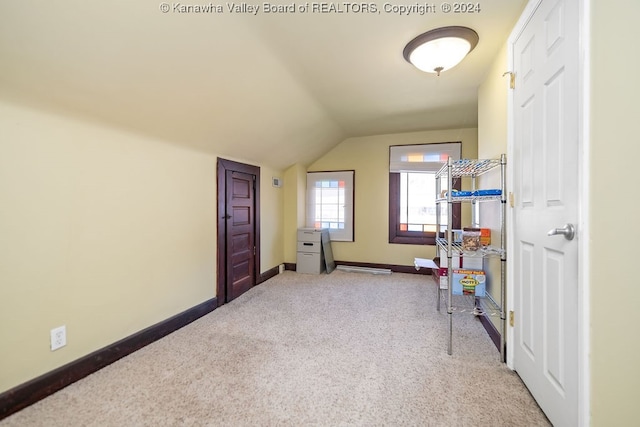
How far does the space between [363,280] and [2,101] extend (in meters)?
3.71

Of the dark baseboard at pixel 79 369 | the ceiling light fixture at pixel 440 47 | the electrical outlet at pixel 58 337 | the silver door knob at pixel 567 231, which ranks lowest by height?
the dark baseboard at pixel 79 369

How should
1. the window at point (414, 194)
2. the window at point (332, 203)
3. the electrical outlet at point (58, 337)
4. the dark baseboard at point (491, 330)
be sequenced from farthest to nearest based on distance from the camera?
the window at point (332, 203)
the window at point (414, 194)
the dark baseboard at point (491, 330)
the electrical outlet at point (58, 337)

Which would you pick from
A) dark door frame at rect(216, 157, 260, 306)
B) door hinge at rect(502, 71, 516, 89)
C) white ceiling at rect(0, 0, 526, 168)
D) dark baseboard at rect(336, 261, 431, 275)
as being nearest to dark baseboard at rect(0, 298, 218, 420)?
dark door frame at rect(216, 157, 260, 306)

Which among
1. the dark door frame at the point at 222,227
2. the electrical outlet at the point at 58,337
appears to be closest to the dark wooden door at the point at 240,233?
the dark door frame at the point at 222,227

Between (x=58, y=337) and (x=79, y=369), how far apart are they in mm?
246

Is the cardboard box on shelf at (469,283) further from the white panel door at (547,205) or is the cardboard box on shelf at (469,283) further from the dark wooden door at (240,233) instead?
the dark wooden door at (240,233)

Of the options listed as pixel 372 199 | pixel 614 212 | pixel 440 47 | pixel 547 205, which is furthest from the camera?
pixel 372 199

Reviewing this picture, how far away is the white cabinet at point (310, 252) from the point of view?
13.8 ft

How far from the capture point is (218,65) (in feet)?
5.99

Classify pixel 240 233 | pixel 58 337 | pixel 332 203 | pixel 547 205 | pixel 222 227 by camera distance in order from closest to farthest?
pixel 547 205, pixel 58 337, pixel 222 227, pixel 240 233, pixel 332 203

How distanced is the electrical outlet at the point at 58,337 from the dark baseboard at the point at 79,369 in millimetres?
132

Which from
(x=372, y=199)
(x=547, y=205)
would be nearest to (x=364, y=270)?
(x=372, y=199)

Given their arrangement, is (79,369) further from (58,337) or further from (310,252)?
(310,252)

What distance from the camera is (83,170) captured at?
1.69 meters
